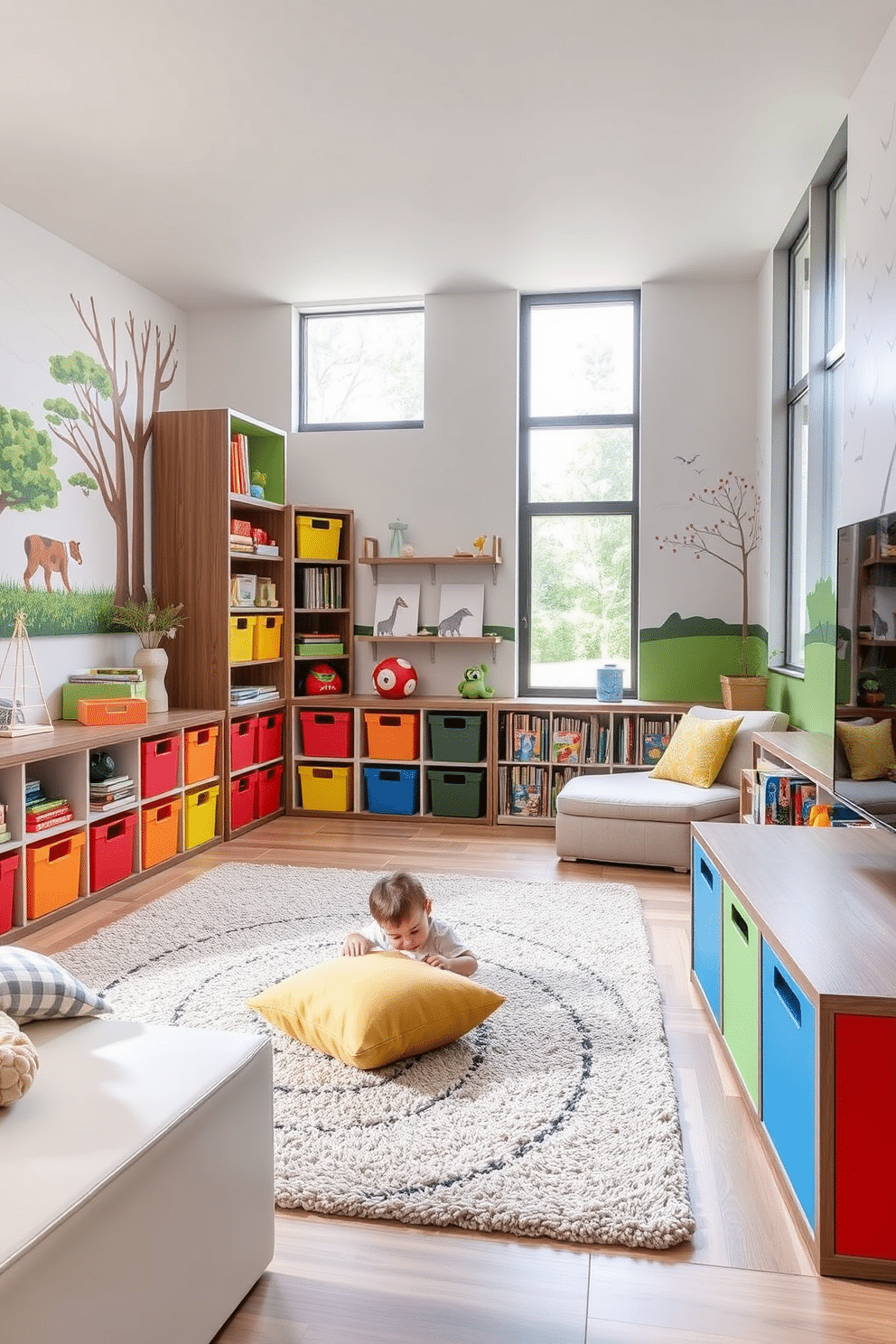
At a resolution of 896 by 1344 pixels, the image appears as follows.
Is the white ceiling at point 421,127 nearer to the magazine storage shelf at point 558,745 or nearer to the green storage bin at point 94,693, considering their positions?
the green storage bin at point 94,693

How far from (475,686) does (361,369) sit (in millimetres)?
2016

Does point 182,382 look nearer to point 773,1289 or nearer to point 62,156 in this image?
point 62,156

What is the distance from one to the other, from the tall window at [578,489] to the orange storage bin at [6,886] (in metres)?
3.10

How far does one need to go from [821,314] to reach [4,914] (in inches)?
157

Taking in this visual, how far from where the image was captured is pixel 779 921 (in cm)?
198

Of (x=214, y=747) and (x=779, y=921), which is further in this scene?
(x=214, y=747)

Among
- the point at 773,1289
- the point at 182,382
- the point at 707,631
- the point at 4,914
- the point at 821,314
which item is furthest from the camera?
the point at 182,382

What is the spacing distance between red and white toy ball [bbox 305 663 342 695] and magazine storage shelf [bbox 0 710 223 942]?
93 centimetres

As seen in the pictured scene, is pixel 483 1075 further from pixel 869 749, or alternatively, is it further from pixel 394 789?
pixel 394 789

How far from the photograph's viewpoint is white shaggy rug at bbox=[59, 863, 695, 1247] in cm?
186

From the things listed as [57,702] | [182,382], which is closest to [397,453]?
[182,382]

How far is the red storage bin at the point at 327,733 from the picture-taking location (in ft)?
18.3

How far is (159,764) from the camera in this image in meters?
4.42

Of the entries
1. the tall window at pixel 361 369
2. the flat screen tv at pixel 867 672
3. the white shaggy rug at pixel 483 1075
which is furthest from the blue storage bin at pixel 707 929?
the tall window at pixel 361 369
